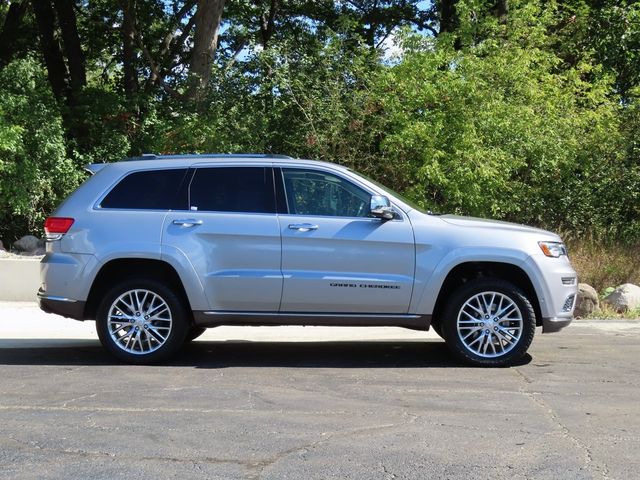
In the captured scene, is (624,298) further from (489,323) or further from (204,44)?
(204,44)

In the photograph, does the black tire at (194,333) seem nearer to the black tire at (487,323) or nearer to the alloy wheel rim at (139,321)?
the alloy wheel rim at (139,321)

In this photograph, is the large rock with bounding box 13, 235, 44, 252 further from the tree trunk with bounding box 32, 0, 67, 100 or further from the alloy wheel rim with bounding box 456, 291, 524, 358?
the alloy wheel rim with bounding box 456, 291, 524, 358

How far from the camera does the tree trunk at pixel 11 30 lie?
20828 mm

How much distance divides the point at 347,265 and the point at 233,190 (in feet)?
4.42

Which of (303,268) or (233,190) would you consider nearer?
(303,268)

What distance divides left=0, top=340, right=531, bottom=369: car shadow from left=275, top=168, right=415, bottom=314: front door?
26.6 inches

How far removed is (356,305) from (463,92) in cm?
645

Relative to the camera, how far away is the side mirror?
6.96m

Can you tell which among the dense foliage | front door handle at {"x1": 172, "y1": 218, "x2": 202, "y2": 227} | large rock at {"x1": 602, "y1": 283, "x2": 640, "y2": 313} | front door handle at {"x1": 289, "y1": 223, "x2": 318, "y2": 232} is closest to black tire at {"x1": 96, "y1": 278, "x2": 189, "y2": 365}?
front door handle at {"x1": 172, "y1": 218, "x2": 202, "y2": 227}

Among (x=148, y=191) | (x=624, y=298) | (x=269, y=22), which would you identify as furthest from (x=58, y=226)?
(x=269, y=22)

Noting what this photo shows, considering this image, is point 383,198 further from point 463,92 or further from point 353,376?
point 463,92

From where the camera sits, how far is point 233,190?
7.34 meters

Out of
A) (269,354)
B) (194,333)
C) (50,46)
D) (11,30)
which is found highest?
(11,30)

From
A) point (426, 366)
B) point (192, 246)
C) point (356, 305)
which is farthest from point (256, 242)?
point (426, 366)
